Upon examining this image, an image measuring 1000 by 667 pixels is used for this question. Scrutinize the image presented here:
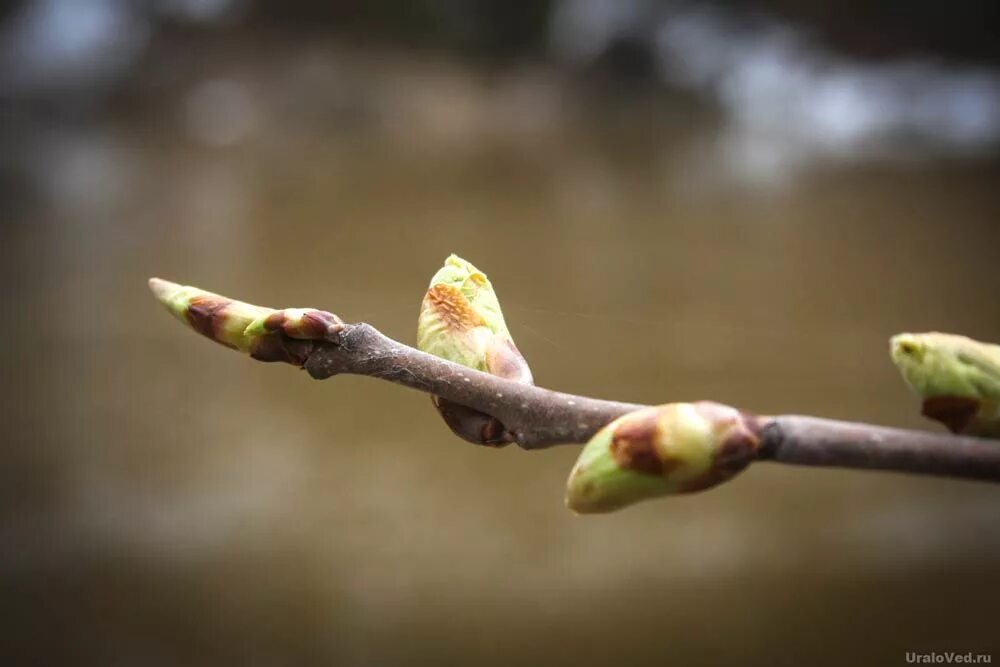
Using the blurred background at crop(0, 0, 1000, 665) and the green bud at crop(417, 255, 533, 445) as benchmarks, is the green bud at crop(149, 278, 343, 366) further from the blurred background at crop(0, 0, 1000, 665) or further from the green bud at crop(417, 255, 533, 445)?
the blurred background at crop(0, 0, 1000, 665)

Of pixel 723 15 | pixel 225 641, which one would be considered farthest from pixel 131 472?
pixel 723 15

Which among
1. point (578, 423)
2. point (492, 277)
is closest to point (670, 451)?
point (578, 423)

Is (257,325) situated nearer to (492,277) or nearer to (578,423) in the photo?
(578,423)

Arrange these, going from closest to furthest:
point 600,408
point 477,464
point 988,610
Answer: point 600,408 → point 988,610 → point 477,464

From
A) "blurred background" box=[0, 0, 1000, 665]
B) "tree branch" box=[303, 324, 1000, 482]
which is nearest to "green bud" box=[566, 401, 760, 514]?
"tree branch" box=[303, 324, 1000, 482]

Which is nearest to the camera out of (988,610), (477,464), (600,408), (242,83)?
(600,408)

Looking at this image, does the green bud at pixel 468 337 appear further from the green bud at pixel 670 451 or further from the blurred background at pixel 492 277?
the blurred background at pixel 492 277

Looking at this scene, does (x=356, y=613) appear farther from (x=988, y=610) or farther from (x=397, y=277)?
(x=988, y=610)
